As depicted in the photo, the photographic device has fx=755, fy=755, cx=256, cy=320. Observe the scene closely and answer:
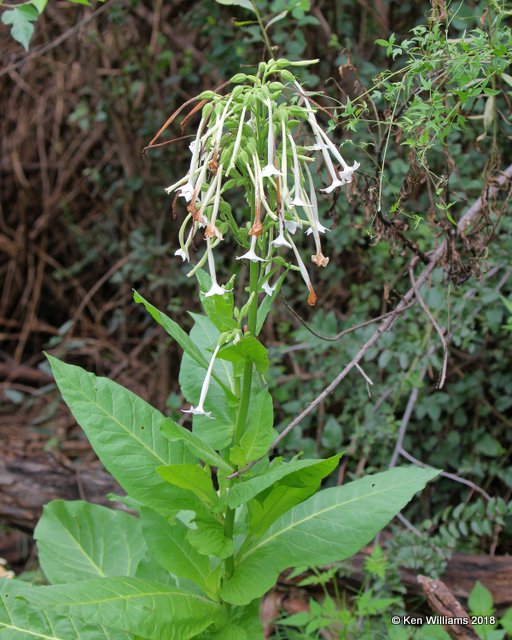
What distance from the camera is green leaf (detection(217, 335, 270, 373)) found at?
1.71 meters

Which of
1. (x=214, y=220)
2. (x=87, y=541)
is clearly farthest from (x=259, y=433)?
(x=87, y=541)

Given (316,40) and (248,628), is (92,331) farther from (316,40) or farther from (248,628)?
(248,628)

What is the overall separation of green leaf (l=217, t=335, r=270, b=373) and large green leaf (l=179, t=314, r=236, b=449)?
0.09 metres

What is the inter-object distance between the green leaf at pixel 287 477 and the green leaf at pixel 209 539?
0.45 feet

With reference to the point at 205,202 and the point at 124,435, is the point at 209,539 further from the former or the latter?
the point at 205,202

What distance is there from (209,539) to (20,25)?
5.68ft

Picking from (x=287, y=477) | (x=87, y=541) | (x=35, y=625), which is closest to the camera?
(x=287, y=477)

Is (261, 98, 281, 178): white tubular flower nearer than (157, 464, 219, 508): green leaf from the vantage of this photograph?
Yes

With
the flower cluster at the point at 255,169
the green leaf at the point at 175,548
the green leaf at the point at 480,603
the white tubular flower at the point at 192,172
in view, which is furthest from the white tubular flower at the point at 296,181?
the green leaf at the point at 480,603

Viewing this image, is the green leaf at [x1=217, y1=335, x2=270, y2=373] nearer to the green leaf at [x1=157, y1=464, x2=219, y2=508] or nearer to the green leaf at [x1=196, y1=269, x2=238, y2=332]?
the green leaf at [x1=196, y1=269, x2=238, y2=332]

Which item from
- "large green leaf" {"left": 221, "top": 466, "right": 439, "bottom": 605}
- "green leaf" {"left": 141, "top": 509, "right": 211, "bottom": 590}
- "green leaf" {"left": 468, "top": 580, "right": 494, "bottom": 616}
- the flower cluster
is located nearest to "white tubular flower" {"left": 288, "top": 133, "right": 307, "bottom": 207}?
the flower cluster

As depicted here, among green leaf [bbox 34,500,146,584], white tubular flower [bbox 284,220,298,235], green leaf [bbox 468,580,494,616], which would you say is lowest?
green leaf [bbox 468,580,494,616]

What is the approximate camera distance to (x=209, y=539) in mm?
1930

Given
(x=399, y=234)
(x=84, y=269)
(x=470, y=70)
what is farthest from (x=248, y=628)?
(x=84, y=269)
